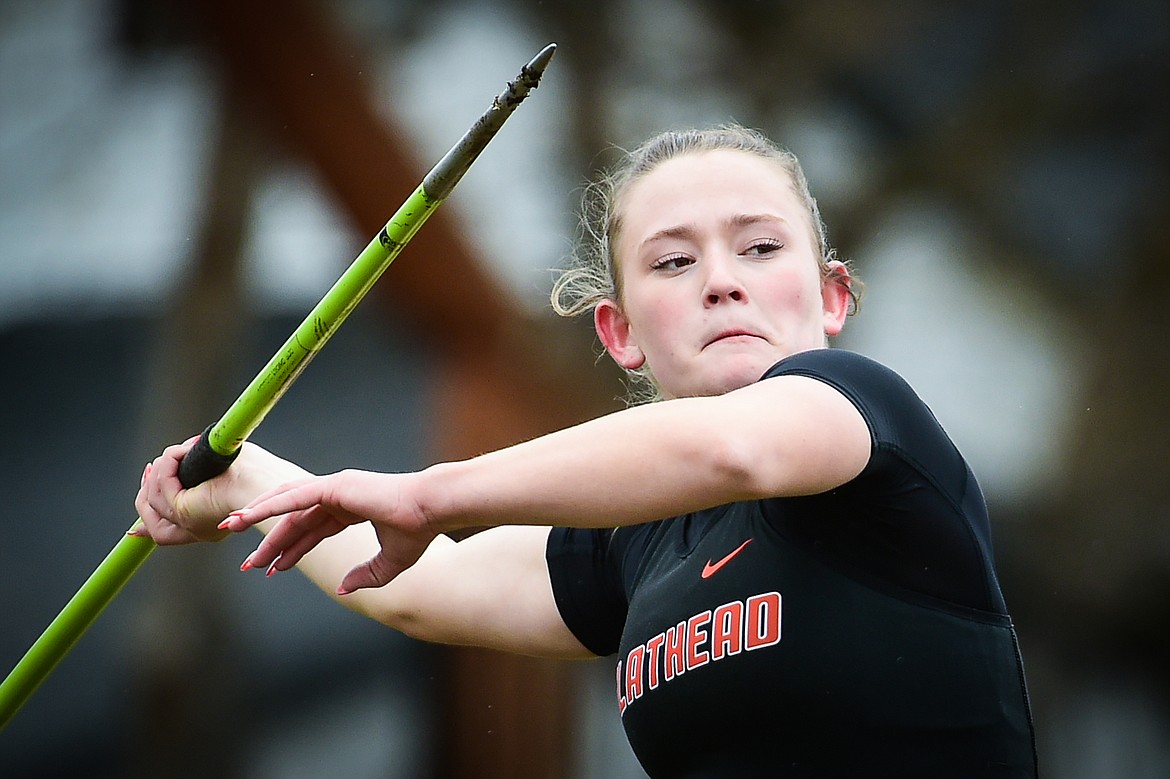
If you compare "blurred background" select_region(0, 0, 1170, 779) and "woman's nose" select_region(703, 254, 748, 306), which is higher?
"blurred background" select_region(0, 0, 1170, 779)

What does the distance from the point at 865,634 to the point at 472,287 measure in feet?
10.1

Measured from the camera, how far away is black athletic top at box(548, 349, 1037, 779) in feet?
4.50

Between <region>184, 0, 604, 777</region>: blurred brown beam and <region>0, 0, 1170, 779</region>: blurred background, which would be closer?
<region>184, 0, 604, 777</region>: blurred brown beam

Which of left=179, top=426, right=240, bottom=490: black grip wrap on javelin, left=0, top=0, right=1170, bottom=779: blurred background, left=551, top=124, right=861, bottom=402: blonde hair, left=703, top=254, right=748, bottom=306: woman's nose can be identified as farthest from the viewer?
left=0, top=0, right=1170, bottom=779: blurred background

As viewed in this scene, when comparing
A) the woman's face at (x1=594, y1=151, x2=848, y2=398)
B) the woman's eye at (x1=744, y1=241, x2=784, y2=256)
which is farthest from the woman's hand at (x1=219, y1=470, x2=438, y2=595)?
the woman's eye at (x1=744, y1=241, x2=784, y2=256)

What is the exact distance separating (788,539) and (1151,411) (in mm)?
3136

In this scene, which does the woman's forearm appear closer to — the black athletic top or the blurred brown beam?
the black athletic top

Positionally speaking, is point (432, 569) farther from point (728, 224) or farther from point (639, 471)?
point (639, 471)

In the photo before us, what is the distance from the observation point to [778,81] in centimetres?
448

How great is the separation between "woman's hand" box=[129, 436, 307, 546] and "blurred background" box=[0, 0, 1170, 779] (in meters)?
2.07

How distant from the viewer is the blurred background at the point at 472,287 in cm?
415

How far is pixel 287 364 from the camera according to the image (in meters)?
1.76

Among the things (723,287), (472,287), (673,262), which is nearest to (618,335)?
(673,262)

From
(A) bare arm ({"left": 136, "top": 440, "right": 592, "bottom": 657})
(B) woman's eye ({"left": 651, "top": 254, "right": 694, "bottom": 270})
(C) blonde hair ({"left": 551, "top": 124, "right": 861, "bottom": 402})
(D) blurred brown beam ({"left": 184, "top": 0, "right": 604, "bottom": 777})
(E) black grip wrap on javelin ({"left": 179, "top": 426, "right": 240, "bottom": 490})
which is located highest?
(D) blurred brown beam ({"left": 184, "top": 0, "right": 604, "bottom": 777})
